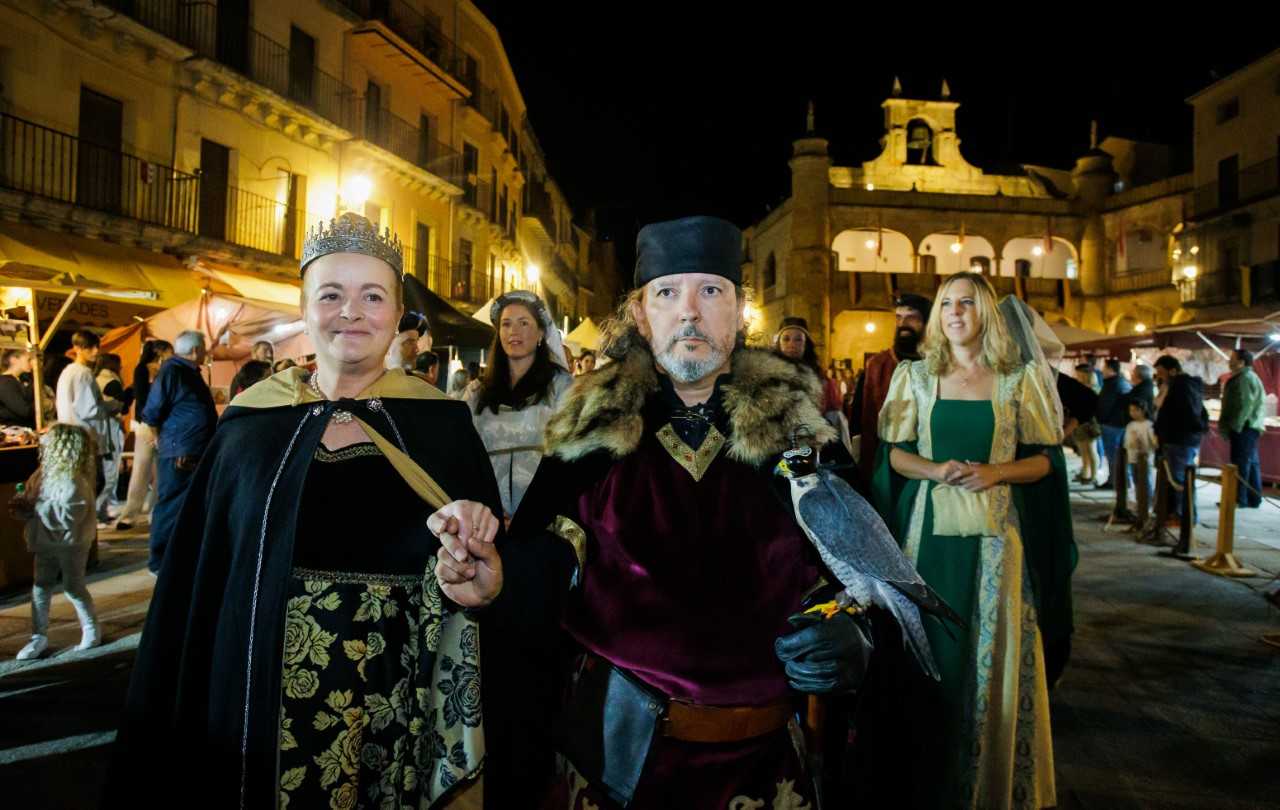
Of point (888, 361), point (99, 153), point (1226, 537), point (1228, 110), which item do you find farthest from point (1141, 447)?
point (1228, 110)

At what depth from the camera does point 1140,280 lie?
35406 mm

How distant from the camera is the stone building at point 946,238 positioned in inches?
1412

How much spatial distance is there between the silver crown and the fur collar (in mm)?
649

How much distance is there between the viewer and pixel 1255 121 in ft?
96.6

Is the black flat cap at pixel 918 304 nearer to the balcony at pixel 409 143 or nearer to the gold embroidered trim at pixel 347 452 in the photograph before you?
the gold embroidered trim at pixel 347 452

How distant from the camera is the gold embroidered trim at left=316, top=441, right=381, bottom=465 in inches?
80.7

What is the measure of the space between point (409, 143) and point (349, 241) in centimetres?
2463

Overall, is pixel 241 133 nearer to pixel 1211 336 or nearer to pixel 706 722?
pixel 706 722

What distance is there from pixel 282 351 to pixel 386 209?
12.8m

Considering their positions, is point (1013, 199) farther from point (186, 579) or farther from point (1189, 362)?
point (186, 579)

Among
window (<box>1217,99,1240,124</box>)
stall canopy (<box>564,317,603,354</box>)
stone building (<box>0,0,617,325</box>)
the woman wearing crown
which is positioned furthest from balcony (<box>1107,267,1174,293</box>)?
the woman wearing crown

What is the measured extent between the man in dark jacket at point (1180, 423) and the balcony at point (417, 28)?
21.2 metres

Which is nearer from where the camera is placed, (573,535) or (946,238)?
(573,535)

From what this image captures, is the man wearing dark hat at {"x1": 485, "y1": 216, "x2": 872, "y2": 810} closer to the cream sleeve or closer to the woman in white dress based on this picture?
the cream sleeve
